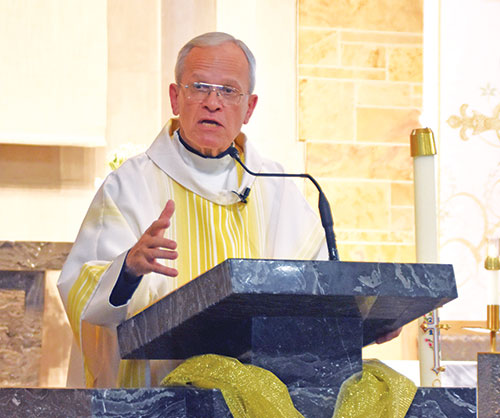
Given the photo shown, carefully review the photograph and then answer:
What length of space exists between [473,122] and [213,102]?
9.66 feet

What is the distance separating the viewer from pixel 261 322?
164 centimetres

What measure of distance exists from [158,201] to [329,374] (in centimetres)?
126

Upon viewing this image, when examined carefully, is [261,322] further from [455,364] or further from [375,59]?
[375,59]

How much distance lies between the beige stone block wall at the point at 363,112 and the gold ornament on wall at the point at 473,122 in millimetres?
305

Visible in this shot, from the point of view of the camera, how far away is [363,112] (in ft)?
18.3

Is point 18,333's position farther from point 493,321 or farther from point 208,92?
point 493,321

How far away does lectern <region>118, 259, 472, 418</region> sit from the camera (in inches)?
59.0

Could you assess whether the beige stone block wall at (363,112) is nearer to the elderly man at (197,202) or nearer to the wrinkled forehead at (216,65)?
the elderly man at (197,202)

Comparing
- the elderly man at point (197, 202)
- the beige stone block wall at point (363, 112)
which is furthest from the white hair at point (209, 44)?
the beige stone block wall at point (363, 112)

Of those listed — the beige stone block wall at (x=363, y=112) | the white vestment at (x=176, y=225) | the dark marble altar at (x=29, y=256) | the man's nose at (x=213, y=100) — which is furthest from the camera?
the beige stone block wall at (x=363, y=112)

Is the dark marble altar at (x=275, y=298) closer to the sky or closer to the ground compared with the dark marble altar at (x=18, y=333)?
closer to the sky

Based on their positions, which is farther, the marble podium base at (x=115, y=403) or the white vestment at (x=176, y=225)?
the white vestment at (x=176, y=225)

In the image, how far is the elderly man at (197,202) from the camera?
101 inches

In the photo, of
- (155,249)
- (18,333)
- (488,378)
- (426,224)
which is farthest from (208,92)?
(18,333)
